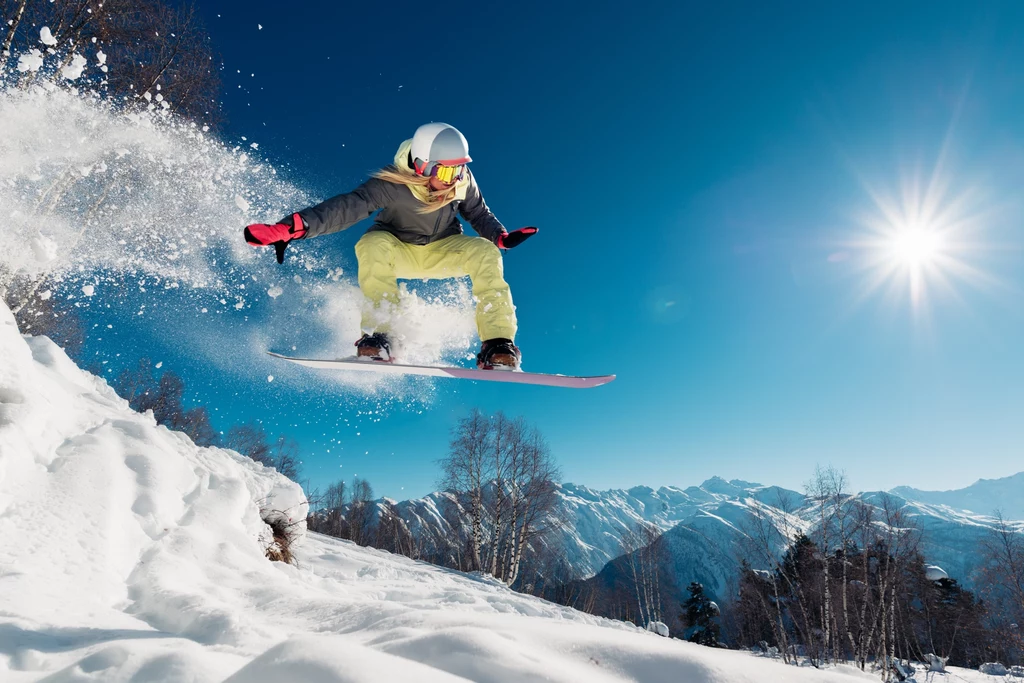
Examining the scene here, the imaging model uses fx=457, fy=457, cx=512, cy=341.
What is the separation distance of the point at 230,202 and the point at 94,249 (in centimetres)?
273

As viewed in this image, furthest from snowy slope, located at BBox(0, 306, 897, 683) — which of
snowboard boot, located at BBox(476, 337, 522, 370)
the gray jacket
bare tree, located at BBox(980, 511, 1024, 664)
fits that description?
bare tree, located at BBox(980, 511, 1024, 664)

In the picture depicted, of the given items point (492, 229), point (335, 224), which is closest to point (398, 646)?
point (335, 224)

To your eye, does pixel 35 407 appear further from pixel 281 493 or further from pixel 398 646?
pixel 398 646

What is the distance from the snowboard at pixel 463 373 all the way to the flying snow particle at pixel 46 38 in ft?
23.5

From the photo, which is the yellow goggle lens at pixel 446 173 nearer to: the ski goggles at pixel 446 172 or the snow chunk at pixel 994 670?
the ski goggles at pixel 446 172

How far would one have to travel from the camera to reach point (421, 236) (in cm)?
386

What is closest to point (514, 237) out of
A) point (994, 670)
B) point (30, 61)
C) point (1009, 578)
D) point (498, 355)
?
point (498, 355)

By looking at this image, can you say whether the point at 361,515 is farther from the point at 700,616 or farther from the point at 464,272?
the point at 464,272

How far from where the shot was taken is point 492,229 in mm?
4164

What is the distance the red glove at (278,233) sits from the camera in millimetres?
2838

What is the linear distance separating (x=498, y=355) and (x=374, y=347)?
0.96 m

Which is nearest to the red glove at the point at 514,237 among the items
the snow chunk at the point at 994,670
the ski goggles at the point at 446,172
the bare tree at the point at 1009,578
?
the ski goggles at the point at 446,172

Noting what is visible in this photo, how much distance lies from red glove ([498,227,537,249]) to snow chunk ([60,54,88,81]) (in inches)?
317

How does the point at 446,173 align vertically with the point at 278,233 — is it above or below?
above
